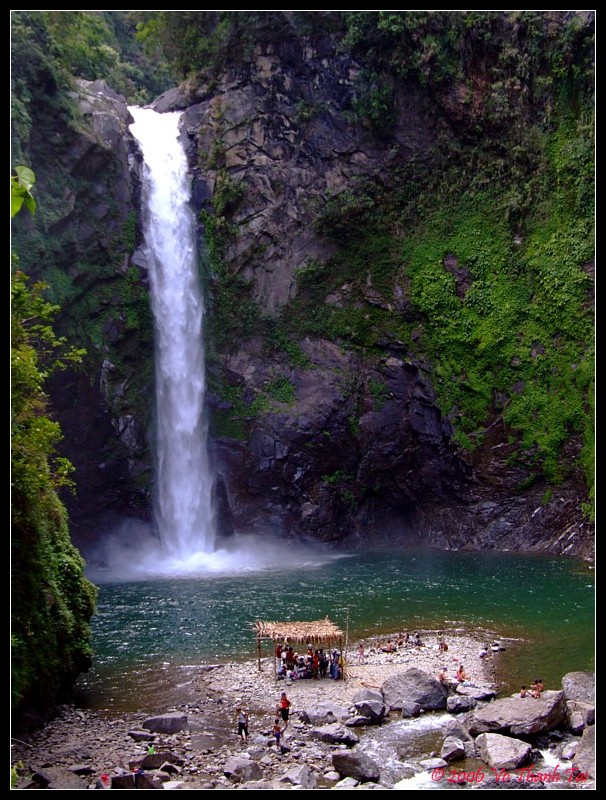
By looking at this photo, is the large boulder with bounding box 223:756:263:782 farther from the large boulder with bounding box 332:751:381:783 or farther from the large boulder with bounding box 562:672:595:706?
the large boulder with bounding box 562:672:595:706

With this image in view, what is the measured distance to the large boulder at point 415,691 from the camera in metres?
16.1

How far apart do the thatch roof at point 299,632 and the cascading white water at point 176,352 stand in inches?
601

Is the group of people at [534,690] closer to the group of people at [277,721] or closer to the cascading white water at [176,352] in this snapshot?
the group of people at [277,721]

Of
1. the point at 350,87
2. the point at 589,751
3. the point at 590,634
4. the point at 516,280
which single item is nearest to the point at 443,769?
the point at 589,751

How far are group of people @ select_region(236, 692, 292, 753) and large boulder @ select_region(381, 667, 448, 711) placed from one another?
6.99ft

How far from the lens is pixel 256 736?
14.7 metres

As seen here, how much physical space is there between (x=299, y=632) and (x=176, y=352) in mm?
19270

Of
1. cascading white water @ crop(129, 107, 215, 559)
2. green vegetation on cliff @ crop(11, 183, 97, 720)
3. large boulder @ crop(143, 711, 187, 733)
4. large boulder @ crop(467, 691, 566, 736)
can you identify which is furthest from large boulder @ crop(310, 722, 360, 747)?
cascading white water @ crop(129, 107, 215, 559)

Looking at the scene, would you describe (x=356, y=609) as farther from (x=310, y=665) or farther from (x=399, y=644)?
(x=310, y=665)

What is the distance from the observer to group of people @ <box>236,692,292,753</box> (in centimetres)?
1437

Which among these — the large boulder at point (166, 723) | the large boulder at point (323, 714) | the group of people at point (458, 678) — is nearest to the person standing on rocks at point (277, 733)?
the large boulder at point (323, 714)

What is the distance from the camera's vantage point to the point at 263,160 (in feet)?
121

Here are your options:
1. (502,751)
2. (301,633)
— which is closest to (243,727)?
(301,633)

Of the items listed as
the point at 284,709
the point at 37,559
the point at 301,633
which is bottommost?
the point at 284,709
